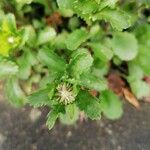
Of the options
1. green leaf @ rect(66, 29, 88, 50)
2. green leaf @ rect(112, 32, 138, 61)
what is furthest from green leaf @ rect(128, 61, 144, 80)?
green leaf @ rect(66, 29, 88, 50)

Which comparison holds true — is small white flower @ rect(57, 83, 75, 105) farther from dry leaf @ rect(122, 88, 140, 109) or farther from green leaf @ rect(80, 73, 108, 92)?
dry leaf @ rect(122, 88, 140, 109)

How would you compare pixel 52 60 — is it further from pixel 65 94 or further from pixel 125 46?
pixel 125 46

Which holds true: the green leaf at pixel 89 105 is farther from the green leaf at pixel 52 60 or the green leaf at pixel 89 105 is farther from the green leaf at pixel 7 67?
the green leaf at pixel 7 67

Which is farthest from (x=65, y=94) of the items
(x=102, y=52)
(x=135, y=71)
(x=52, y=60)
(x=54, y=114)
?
(x=135, y=71)

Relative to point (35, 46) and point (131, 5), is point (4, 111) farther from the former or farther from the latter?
point (131, 5)

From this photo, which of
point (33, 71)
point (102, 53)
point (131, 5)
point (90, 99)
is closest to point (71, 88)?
point (90, 99)
